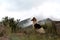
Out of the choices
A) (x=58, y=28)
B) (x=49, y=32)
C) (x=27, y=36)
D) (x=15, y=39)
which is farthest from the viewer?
A: (x=58, y=28)

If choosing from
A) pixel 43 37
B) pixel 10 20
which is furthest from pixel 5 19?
pixel 43 37

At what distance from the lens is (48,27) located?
7.51m

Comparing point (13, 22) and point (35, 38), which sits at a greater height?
point (13, 22)

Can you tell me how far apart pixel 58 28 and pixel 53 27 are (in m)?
0.23

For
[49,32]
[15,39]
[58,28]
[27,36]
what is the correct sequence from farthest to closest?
[58,28] → [49,32] → [27,36] → [15,39]

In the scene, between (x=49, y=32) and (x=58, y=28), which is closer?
(x=49, y=32)

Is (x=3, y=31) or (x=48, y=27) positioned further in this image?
(x=48, y=27)

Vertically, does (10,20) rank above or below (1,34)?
above

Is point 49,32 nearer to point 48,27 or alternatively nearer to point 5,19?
point 48,27

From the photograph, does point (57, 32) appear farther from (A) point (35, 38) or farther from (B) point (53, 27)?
(A) point (35, 38)

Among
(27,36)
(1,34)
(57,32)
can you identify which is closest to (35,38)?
(27,36)

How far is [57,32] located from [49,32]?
0.94ft

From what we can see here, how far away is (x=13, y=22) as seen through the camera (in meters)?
7.81

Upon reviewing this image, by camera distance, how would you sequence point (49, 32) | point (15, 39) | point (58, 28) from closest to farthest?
1. point (15, 39)
2. point (49, 32)
3. point (58, 28)
